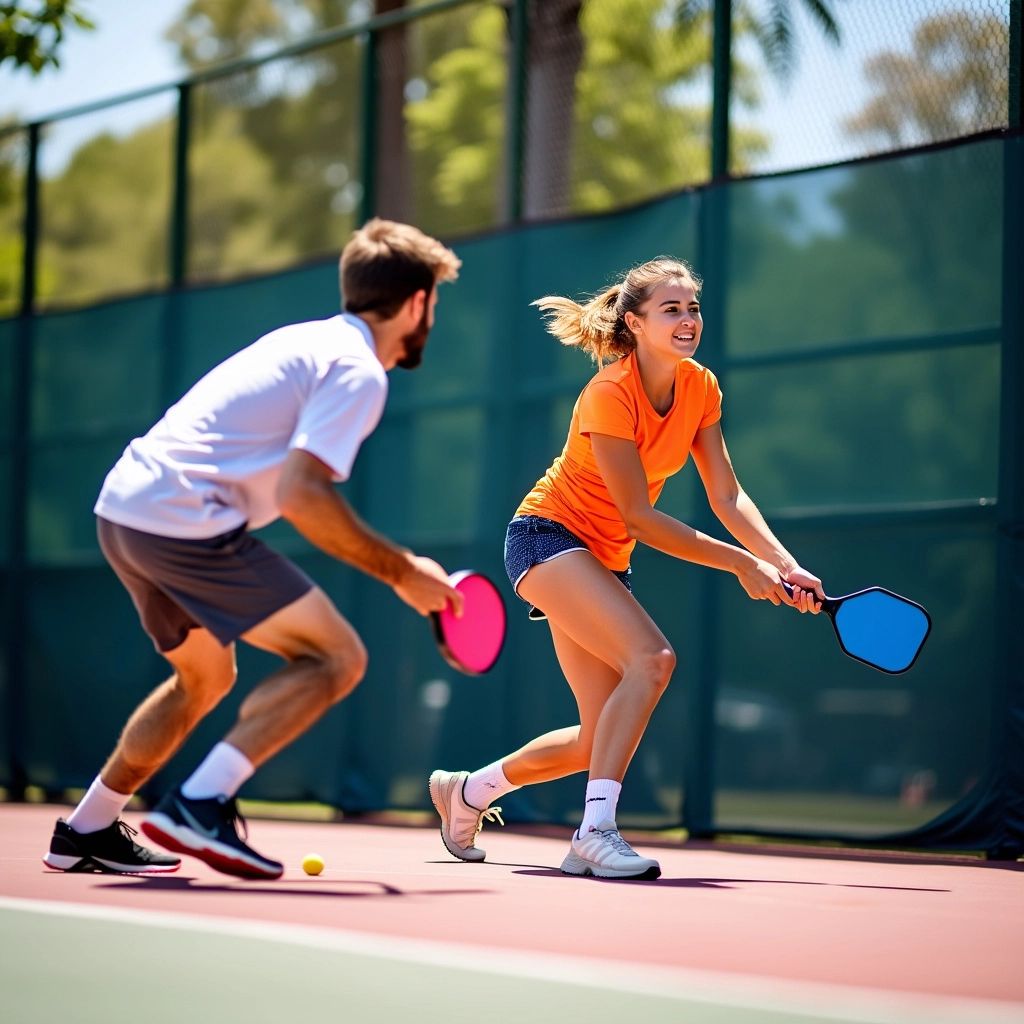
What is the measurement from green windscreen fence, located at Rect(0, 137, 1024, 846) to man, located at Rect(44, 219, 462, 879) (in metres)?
2.70

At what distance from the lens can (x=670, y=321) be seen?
4.86m

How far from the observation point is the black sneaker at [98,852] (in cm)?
453

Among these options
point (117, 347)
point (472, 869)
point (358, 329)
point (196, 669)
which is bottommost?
point (472, 869)

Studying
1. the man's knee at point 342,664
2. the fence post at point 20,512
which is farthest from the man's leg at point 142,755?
the fence post at point 20,512

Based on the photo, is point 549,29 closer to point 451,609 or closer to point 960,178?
point 960,178

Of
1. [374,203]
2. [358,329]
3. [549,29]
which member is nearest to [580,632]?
[358,329]

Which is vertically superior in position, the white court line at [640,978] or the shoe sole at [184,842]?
the shoe sole at [184,842]

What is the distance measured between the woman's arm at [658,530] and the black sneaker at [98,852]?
1561 mm

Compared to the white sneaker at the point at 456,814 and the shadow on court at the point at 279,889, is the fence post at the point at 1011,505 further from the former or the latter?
the shadow on court at the point at 279,889

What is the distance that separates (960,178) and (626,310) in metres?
1.97

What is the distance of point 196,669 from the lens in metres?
4.34

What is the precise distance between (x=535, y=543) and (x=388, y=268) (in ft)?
3.51

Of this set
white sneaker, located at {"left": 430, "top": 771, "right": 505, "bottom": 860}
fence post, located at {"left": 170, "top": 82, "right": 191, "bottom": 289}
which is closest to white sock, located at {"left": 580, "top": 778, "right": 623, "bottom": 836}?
white sneaker, located at {"left": 430, "top": 771, "right": 505, "bottom": 860}

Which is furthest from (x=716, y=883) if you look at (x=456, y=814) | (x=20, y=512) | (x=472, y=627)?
(x=20, y=512)
